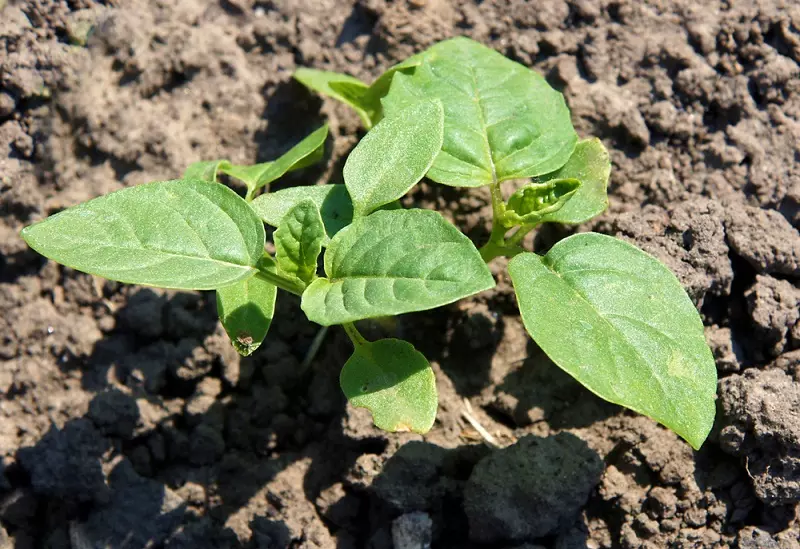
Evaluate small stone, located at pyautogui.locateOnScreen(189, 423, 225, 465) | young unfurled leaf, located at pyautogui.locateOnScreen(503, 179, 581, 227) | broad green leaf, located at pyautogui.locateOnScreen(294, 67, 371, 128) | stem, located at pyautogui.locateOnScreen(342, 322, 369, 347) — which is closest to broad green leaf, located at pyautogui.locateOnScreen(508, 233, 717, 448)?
young unfurled leaf, located at pyautogui.locateOnScreen(503, 179, 581, 227)

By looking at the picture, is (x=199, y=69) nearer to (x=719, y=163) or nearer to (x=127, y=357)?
(x=127, y=357)

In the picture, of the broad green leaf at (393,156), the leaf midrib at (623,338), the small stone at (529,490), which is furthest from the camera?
the small stone at (529,490)

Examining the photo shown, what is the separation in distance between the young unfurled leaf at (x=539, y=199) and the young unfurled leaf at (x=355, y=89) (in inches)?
25.5

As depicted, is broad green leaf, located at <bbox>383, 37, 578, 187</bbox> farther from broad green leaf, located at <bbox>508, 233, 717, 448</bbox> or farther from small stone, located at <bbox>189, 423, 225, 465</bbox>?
small stone, located at <bbox>189, 423, 225, 465</bbox>

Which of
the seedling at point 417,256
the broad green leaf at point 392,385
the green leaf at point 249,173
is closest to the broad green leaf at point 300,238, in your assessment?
the seedling at point 417,256

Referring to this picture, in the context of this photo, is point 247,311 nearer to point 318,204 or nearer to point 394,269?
point 318,204

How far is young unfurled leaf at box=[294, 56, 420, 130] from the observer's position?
2500mm

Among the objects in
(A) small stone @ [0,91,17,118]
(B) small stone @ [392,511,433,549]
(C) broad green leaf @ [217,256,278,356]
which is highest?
(A) small stone @ [0,91,17,118]

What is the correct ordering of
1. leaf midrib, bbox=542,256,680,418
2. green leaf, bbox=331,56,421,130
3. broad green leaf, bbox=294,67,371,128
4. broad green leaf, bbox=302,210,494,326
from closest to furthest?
broad green leaf, bbox=302,210,494,326 < leaf midrib, bbox=542,256,680,418 < green leaf, bbox=331,56,421,130 < broad green leaf, bbox=294,67,371,128

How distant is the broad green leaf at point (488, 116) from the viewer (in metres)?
2.20

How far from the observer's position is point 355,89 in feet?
8.34

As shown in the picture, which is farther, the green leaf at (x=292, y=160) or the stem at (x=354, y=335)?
the green leaf at (x=292, y=160)

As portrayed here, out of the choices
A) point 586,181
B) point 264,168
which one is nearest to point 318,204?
point 264,168

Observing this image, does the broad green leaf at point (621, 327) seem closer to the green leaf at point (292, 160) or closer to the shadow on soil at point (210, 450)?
the shadow on soil at point (210, 450)
